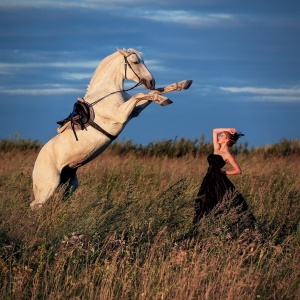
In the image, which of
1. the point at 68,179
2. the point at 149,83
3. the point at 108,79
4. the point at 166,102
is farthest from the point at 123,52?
the point at 68,179

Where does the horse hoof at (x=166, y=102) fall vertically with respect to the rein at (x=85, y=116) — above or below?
above

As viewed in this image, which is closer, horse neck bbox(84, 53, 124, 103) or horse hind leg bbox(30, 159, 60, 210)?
horse neck bbox(84, 53, 124, 103)

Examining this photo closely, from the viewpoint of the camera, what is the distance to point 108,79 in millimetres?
11672

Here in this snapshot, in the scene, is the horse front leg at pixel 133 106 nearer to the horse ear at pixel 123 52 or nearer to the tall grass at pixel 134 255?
the horse ear at pixel 123 52

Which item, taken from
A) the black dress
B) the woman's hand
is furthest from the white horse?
the black dress

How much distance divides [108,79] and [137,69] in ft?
2.07

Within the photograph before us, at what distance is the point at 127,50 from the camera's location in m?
11.5

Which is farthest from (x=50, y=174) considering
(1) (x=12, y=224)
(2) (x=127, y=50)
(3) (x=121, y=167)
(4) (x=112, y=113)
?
(3) (x=121, y=167)

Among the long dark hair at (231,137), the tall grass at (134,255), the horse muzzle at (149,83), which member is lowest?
the tall grass at (134,255)

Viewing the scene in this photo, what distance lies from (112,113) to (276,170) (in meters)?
8.69

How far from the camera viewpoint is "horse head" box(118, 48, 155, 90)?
36.7 feet

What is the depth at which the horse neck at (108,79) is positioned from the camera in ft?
38.0

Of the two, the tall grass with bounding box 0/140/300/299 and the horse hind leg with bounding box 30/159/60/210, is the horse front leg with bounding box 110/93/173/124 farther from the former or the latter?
the horse hind leg with bounding box 30/159/60/210

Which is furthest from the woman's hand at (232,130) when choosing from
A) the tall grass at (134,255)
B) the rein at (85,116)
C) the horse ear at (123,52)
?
the horse ear at (123,52)
